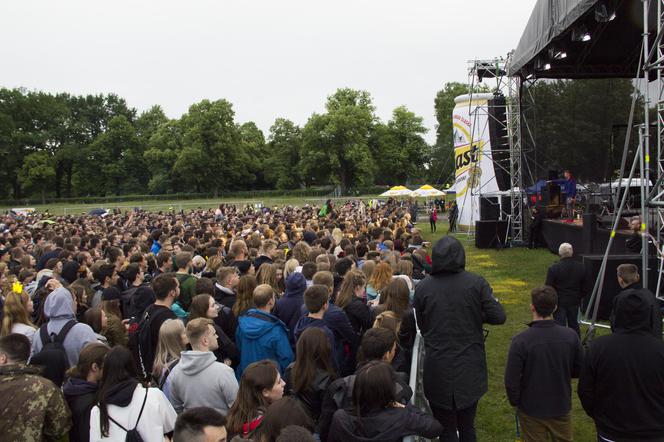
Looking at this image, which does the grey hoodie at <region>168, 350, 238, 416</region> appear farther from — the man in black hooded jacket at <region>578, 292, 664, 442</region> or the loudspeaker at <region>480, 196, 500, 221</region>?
the loudspeaker at <region>480, 196, 500, 221</region>

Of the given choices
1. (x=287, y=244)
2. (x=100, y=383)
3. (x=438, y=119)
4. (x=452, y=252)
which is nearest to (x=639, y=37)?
(x=287, y=244)

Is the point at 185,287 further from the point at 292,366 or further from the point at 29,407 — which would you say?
the point at 29,407

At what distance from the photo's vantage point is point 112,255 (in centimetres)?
755

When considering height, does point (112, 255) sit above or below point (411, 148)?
below

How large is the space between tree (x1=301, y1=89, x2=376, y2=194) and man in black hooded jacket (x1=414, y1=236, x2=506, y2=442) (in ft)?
197

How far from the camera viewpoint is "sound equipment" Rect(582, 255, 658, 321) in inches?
326

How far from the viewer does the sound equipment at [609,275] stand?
27.1 feet

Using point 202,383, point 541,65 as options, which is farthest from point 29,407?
point 541,65

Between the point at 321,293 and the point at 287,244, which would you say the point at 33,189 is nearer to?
the point at 287,244

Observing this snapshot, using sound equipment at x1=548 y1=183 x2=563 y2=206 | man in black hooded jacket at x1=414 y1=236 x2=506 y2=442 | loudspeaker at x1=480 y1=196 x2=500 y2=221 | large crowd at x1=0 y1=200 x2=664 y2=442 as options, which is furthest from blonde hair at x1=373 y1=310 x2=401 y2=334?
loudspeaker at x1=480 y1=196 x2=500 y2=221

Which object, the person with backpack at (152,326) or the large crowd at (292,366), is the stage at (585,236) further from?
the person with backpack at (152,326)

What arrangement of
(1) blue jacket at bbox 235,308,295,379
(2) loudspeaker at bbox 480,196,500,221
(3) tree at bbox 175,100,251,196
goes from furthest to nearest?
(3) tree at bbox 175,100,251,196 < (2) loudspeaker at bbox 480,196,500,221 < (1) blue jacket at bbox 235,308,295,379

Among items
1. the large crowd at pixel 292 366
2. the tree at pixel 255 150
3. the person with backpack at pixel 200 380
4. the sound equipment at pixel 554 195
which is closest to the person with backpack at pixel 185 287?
the large crowd at pixel 292 366

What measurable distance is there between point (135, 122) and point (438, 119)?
50523 millimetres
